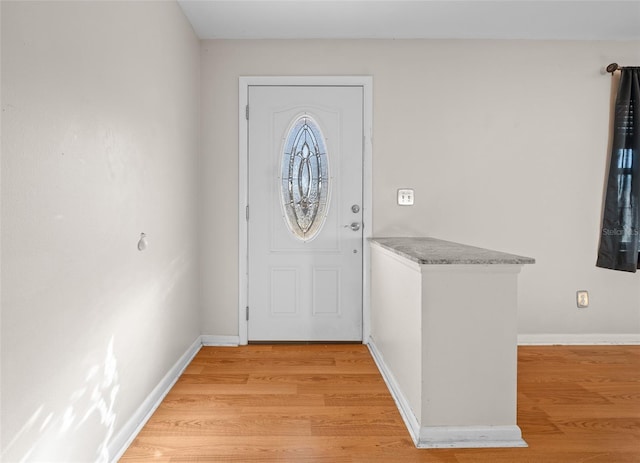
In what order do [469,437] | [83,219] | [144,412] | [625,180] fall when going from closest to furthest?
[83,219] < [469,437] < [144,412] < [625,180]

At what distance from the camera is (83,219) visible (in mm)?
1368

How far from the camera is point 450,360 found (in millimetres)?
1700

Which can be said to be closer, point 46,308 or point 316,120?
point 46,308

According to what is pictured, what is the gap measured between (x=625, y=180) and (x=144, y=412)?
3.55 meters

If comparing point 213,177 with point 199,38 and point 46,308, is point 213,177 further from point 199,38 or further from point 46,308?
point 46,308

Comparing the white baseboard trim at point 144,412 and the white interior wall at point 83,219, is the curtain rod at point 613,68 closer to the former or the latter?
the white interior wall at point 83,219

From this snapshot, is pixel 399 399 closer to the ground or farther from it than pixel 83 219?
closer to the ground

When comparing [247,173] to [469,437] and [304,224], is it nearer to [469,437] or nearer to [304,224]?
[304,224]

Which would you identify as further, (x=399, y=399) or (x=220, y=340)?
(x=220, y=340)

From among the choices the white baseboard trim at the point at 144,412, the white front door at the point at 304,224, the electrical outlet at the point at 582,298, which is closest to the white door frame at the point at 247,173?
the white front door at the point at 304,224

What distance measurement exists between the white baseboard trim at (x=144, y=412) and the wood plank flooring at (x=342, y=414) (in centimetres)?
4

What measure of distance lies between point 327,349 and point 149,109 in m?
2.00

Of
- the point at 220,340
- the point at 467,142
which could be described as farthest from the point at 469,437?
the point at 467,142

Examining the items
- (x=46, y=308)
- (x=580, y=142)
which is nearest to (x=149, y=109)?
(x=46, y=308)
